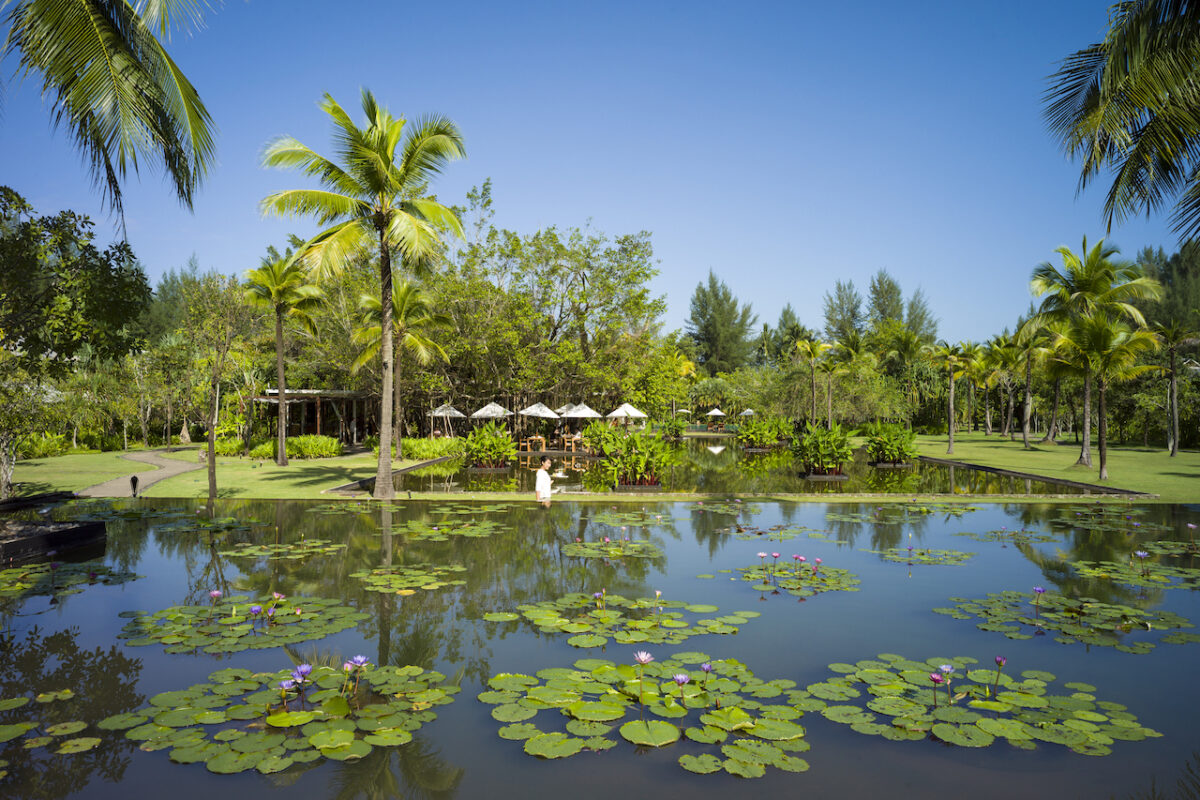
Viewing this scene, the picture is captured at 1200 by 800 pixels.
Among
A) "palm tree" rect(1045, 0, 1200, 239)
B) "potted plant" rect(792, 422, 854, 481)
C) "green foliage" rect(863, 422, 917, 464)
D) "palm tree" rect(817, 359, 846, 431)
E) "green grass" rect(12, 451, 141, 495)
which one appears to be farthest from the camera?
"palm tree" rect(817, 359, 846, 431)

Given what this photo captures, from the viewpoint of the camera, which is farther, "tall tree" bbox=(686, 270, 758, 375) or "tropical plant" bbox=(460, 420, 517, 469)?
"tall tree" bbox=(686, 270, 758, 375)

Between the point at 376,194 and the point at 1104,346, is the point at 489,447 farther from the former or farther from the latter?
the point at 1104,346

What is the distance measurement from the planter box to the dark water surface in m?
7.23

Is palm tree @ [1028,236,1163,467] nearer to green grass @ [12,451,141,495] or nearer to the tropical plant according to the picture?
the tropical plant

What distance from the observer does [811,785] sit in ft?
12.4

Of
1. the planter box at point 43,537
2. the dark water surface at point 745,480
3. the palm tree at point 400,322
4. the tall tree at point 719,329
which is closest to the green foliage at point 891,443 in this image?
the dark water surface at point 745,480

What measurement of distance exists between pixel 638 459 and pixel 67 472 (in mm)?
18058

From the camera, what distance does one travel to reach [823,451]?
804 inches

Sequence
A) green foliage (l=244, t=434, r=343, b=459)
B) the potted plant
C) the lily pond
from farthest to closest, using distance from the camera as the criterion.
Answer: green foliage (l=244, t=434, r=343, b=459) < the potted plant < the lily pond

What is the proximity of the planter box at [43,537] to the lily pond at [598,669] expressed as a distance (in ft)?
1.16

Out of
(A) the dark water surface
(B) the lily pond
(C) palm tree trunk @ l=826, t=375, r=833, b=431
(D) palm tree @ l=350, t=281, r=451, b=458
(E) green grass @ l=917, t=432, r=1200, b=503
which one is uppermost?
(D) palm tree @ l=350, t=281, r=451, b=458

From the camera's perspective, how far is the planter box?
9.24 metres

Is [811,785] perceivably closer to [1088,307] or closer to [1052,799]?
[1052,799]

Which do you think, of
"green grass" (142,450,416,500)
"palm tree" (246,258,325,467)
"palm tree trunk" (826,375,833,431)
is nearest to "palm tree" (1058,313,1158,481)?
"palm tree trunk" (826,375,833,431)
